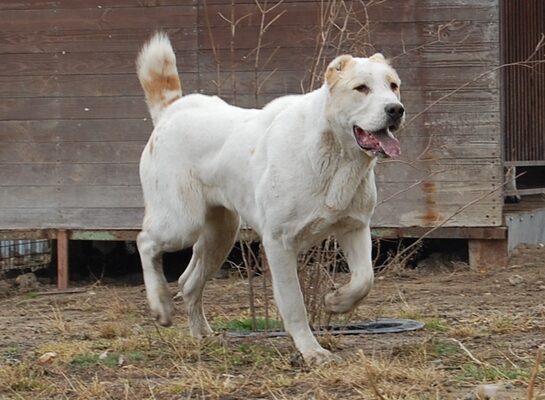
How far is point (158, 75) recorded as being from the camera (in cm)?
698

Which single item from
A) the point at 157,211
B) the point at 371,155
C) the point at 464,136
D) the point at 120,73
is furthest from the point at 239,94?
the point at 371,155

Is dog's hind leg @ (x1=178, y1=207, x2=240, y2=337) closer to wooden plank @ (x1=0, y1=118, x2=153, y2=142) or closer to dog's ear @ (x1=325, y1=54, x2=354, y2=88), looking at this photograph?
dog's ear @ (x1=325, y1=54, x2=354, y2=88)

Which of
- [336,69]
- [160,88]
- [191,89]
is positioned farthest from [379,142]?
[191,89]

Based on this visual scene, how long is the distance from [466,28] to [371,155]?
189 inches

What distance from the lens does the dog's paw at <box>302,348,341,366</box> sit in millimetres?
5410

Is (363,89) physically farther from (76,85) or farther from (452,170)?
(76,85)

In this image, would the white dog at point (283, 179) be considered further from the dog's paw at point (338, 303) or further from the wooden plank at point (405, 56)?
the wooden plank at point (405, 56)

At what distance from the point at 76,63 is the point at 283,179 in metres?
5.39

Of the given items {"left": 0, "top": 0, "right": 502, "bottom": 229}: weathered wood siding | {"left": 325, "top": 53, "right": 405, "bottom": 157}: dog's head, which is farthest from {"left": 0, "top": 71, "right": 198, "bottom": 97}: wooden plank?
{"left": 325, "top": 53, "right": 405, "bottom": 157}: dog's head

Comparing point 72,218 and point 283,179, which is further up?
point 283,179

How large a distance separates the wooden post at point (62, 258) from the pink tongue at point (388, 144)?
5.93 m

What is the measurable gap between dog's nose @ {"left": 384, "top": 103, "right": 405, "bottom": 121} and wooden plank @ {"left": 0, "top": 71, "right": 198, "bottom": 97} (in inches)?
208

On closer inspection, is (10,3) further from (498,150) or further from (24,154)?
(498,150)

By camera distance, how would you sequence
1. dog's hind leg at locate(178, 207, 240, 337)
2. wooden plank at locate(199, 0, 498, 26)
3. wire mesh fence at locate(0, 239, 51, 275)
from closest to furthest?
dog's hind leg at locate(178, 207, 240, 337) → wooden plank at locate(199, 0, 498, 26) → wire mesh fence at locate(0, 239, 51, 275)
